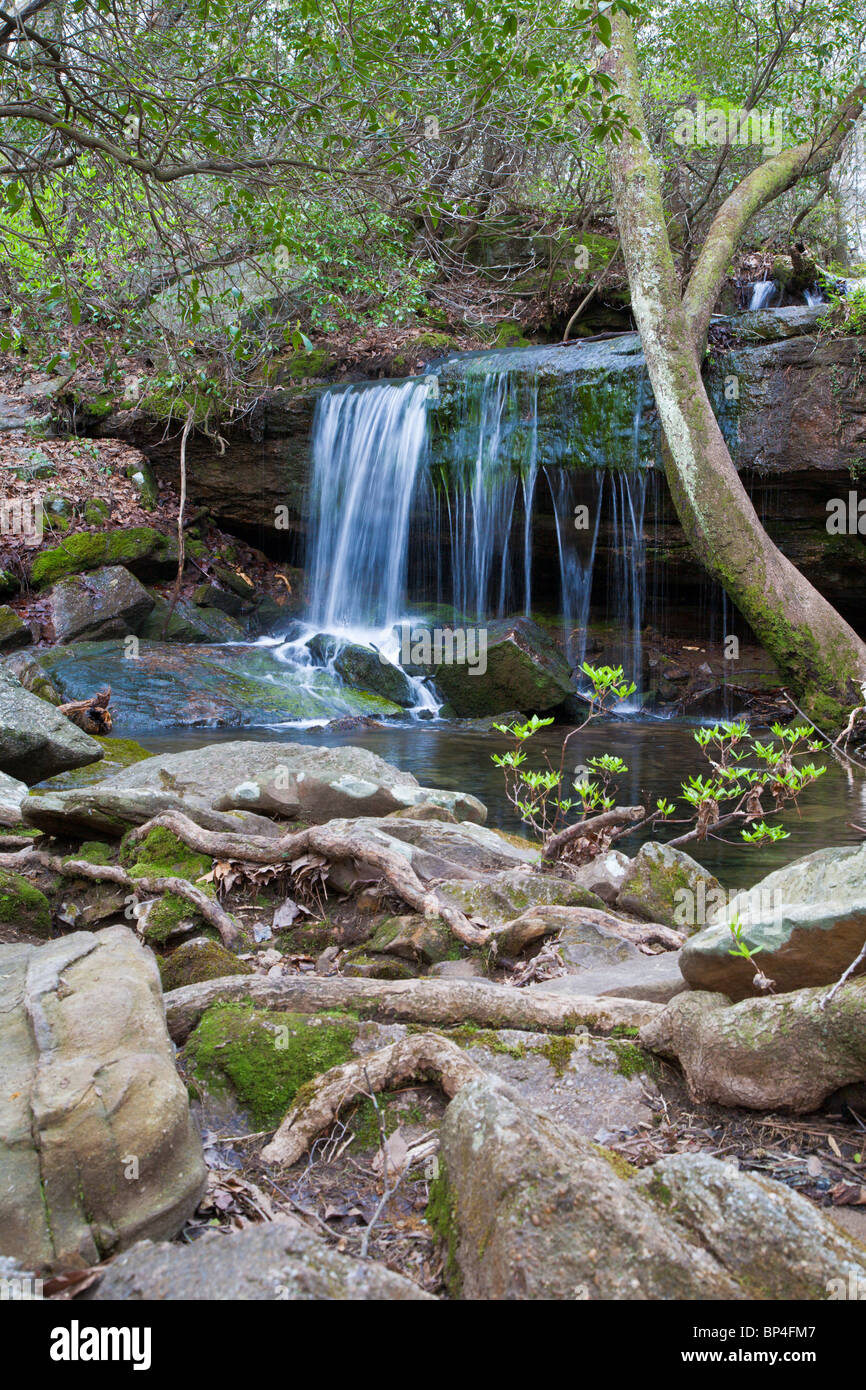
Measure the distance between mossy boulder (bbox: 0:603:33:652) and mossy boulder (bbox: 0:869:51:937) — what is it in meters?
9.89

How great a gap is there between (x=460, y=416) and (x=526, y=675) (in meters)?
4.76

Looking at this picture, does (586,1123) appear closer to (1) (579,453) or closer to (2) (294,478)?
(1) (579,453)

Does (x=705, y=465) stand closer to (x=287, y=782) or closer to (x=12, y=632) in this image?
(x=287, y=782)

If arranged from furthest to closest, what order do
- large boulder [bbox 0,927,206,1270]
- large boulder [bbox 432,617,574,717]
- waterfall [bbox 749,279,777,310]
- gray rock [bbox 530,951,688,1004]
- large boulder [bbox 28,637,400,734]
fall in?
1. waterfall [bbox 749,279,777,310]
2. large boulder [bbox 432,617,574,717]
3. large boulder [bbox 28,637,400,734]
4. gray rock [bbox 530,951,688,1004]
5. large boulder [bbox 0,927,206,1270]

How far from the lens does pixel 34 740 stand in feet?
22.3

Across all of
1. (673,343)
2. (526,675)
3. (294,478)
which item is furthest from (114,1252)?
(294,478)

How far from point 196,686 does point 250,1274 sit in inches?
455

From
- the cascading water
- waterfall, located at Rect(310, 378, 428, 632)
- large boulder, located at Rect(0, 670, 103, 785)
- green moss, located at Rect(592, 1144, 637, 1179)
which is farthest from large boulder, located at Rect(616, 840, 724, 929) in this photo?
waterfall, located at Rect(310, 378, 428, 632)

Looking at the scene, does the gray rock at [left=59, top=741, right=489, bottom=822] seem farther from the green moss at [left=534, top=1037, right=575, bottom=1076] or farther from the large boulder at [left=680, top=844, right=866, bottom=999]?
the large boulder at [left=680, top=844, right=866, bottom=999]

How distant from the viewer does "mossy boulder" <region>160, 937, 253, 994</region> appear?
3451mm

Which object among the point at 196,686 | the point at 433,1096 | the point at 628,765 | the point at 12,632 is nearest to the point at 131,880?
the point at 433,1096

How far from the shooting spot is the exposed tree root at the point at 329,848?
160 inches

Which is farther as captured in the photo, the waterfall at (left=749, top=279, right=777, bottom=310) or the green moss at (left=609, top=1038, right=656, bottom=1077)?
the waterfall at (left=749, top=279, right=777, bottom=310)

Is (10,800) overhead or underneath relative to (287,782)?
underneath
